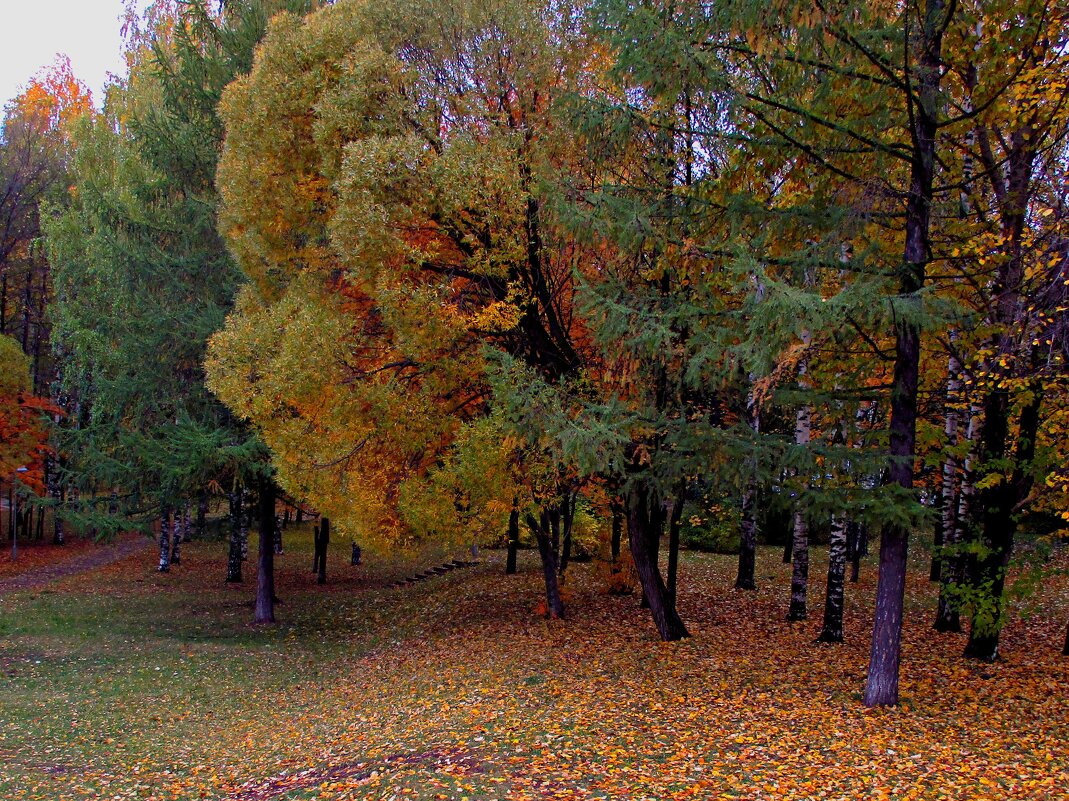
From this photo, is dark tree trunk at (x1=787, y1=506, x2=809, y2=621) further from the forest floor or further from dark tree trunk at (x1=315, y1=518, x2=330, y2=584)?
dark tree trunk at (x1=315, y1=518, x2=330, y2=584)

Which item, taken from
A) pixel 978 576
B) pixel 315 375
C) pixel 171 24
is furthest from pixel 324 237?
pixel 171 24

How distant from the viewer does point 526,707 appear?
28.8 feet

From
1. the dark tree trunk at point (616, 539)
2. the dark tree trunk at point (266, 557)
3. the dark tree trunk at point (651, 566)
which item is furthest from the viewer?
the dark tree trunk at point (266, 557)

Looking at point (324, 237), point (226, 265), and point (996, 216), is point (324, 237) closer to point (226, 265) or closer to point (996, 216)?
point (226, 265)

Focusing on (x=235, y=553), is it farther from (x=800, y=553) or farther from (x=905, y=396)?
(x=905, y=396)

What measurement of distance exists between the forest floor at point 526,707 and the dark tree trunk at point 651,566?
18.3 inches

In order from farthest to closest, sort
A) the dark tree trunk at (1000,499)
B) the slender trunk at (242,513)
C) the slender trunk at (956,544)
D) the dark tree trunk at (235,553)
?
the dark tree trunk at (235,553) → the slender trunk at (242,513) → the slender trunk at (956,544) → the dark tree trunk at (1000,499)

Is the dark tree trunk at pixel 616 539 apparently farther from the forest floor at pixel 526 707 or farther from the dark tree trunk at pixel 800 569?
the dark tree trunk at pixel 800 569

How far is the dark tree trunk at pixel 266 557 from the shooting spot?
1722 cm

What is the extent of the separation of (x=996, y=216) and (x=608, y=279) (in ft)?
14.8

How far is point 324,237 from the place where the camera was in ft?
40.1

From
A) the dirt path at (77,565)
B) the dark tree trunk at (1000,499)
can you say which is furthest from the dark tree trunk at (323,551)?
the dark tree trunk at (1000,499)

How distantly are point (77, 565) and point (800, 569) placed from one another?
2435 cm

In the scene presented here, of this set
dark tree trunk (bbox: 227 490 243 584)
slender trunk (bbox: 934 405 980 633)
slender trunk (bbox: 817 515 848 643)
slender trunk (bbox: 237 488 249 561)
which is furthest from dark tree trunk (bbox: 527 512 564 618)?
dark tree trunk (bbox: 227 490 243 584)
